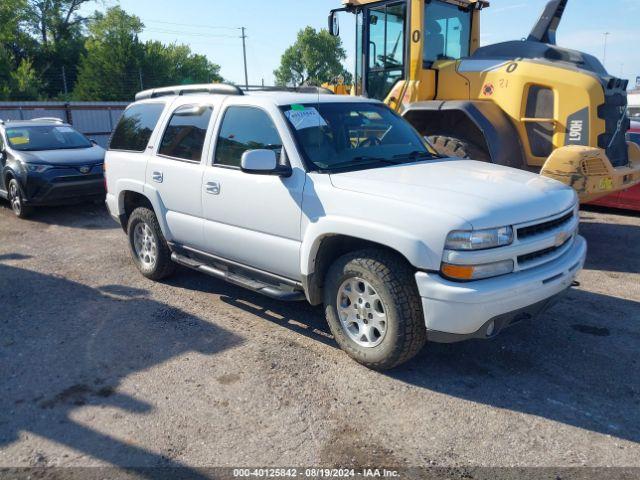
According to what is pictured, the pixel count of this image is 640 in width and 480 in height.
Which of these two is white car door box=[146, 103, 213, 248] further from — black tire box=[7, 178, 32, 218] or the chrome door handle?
black tire box=[7, 178, 32, 218]

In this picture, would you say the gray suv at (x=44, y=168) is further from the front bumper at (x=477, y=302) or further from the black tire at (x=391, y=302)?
the front bumper at (x=477, y=302)

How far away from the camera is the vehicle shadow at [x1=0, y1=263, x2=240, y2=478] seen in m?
3.33

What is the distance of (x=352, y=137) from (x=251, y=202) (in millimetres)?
1028

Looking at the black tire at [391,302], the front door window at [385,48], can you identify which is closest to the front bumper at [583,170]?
the front door window at [385,48]

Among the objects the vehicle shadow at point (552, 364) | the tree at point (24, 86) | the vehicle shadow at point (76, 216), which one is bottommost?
the vehicle shadow at point (552, 364)

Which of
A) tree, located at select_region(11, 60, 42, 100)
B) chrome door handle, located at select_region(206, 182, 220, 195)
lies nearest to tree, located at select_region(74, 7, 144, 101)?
tree, located at select_region(11, 60, 42, 100)

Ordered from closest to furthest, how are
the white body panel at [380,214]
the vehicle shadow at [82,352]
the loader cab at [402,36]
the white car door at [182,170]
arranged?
the vehicle shadow at [82,352], the white body panel at [380,214], the white car door at [182,170], the loader cab at [402,36]

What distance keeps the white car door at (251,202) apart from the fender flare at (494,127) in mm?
3461

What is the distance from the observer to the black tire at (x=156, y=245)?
19.2ft

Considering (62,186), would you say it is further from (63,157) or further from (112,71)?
(112,71)

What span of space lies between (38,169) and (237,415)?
302 inches

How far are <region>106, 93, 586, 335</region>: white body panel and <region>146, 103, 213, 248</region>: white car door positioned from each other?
0.02 m

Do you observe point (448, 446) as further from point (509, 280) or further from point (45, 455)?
point (45, 455)

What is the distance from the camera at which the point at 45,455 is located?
3174mm
